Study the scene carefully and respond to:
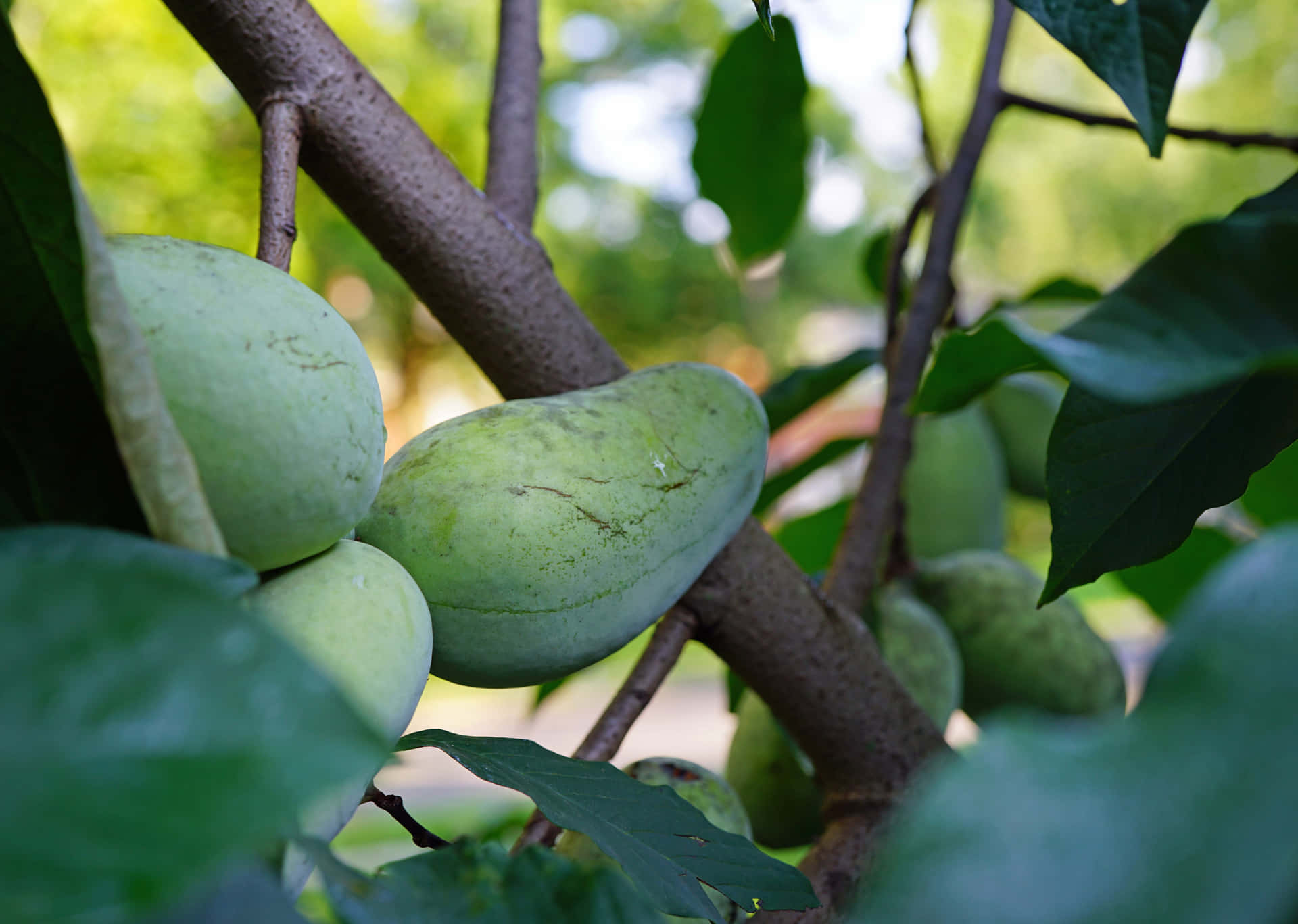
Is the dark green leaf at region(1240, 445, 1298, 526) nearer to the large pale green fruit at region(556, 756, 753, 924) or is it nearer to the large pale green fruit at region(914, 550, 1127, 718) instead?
the large pale green fruit at region(914, 550, 1127, 718)

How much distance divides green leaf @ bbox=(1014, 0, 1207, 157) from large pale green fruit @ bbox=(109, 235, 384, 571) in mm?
251

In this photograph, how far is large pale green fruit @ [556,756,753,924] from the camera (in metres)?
0.45

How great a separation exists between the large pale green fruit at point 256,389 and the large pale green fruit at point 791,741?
0.41 meters

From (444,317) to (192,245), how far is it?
0.71 ft

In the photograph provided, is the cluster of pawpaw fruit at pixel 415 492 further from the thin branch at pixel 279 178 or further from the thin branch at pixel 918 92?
the thin branch at pixel 918 92

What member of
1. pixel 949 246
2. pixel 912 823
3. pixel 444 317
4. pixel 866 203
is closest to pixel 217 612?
pixel 912 823

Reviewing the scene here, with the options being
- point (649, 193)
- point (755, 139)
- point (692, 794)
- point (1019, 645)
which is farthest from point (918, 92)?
point (649, 193)

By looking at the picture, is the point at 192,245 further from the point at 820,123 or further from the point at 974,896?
the point at 820,123

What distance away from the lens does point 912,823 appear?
15cm

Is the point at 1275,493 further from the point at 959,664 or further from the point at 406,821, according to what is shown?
the point at 406,821

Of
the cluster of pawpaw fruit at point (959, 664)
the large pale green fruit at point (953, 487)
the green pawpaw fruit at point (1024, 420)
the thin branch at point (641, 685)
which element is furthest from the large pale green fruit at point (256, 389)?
the green pawpaw fruit at point (1024, 420)

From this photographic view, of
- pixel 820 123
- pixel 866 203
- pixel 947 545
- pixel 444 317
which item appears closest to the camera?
pixel 444 317

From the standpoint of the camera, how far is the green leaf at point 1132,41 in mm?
308

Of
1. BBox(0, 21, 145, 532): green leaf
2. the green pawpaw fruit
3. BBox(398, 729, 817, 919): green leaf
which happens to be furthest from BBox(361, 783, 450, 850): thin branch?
the green pawpaw fruit
